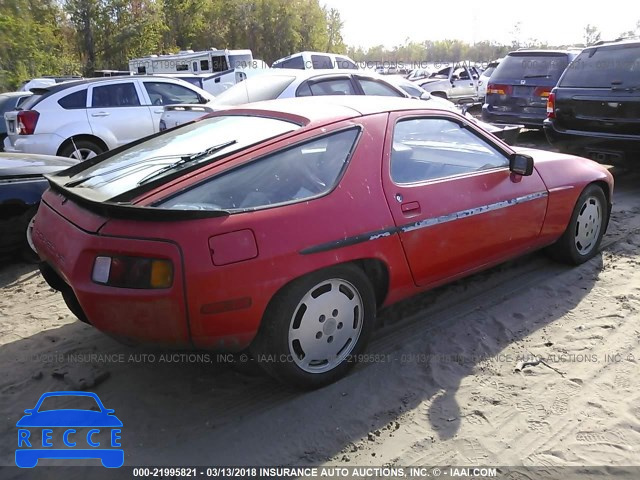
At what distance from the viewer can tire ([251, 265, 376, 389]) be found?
278 cm

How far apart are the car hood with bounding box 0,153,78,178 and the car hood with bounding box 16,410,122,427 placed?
2.88m

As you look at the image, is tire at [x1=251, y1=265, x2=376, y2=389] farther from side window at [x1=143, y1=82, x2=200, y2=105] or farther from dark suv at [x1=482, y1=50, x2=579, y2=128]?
dark suv at [x1=482, y1=50, x2=579, y2=128]

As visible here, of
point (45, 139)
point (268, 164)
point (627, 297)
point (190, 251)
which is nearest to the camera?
point (190, 251)

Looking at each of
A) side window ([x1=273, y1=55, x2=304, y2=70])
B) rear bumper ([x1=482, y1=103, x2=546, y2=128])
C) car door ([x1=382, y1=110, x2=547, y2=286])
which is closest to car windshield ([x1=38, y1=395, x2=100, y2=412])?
car door ([x1=382, y1=110, x2=547, y2=286])

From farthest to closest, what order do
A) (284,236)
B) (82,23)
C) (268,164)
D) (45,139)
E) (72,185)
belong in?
1. (82,23)
2. (45,139)
3. (72,185)
4. (268,164)
5. (284,236)

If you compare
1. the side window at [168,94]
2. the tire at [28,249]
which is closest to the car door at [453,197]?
the tire at [28,249]

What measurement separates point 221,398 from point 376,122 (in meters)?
1.81

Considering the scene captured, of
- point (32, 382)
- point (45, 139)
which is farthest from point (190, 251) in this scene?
point (45, 139)

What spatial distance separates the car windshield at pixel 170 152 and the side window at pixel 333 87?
3988 millimetres

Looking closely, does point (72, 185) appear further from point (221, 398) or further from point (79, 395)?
point (221, 398)

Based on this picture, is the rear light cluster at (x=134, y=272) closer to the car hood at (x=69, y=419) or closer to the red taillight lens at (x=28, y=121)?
the car hood at (x=69, y=419)

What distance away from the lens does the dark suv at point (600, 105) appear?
659 cm

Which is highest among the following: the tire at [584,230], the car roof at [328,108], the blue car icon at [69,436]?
the car roof at [328,108]

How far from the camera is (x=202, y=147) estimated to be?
325cm
